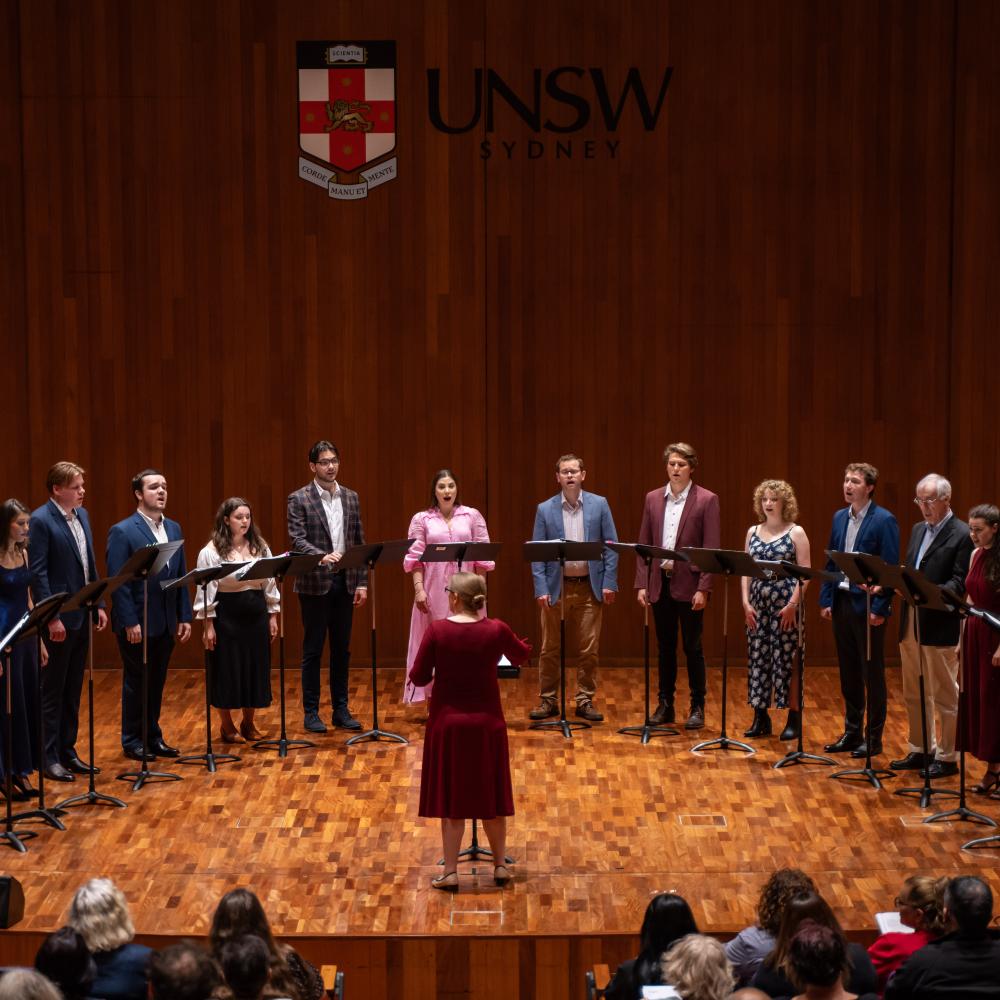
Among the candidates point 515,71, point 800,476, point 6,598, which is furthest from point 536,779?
point 515,71

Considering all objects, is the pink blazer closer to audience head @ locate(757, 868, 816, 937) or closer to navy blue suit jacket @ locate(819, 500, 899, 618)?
navy blue suit jacket @ locate(819, 500, 899, 618)

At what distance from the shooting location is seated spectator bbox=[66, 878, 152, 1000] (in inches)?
139

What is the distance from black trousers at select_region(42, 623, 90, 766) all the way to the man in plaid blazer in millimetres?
1158

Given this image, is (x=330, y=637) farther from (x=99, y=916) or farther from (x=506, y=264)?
(x=99, y=916)

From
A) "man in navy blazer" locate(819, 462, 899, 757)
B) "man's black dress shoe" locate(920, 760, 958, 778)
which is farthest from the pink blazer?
"man's black dress shoe" locate(920, 760, 958, 778)

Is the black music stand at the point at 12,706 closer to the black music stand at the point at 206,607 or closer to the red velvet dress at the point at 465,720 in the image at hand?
the black music stand at the point at 206,607

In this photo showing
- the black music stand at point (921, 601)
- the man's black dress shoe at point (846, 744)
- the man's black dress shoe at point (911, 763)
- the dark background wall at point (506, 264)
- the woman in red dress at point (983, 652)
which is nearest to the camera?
the black music stand at point (921, 601)

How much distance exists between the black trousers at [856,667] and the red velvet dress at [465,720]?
229 cm

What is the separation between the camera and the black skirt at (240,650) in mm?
6695

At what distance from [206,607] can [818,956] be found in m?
4.01

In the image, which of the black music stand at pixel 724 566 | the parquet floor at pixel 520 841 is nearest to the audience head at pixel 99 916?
the parquet floor at pixel 520 841

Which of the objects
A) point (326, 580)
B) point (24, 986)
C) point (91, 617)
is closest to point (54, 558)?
point (91, 617)

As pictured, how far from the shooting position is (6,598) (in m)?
5.84

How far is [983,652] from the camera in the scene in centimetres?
583
